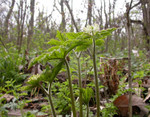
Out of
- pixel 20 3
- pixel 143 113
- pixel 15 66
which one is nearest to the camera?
pixel 143 113

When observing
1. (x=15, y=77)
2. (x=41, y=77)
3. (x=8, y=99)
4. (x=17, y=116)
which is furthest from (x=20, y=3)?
(x=41, y=77)

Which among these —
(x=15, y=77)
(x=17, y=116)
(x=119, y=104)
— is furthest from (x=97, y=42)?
(x=15, y=77)

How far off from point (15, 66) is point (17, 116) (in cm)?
186

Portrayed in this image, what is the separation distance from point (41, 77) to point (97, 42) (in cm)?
59

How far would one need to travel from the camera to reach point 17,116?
5.98ft

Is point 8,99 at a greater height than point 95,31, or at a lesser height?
lesser

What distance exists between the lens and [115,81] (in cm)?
199

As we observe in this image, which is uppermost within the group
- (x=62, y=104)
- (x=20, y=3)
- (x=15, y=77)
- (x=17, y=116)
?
(x=20, y=3)

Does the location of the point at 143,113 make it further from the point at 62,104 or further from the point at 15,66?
the point at 15,66

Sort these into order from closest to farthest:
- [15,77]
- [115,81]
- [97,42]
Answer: [97,42] → [115,81] → [15,77]

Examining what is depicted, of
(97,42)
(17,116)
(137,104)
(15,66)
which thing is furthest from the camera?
(15,66)

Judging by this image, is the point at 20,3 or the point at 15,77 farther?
the point at 20,3

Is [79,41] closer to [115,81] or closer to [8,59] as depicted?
→ [115,81]

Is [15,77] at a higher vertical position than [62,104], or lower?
higher
